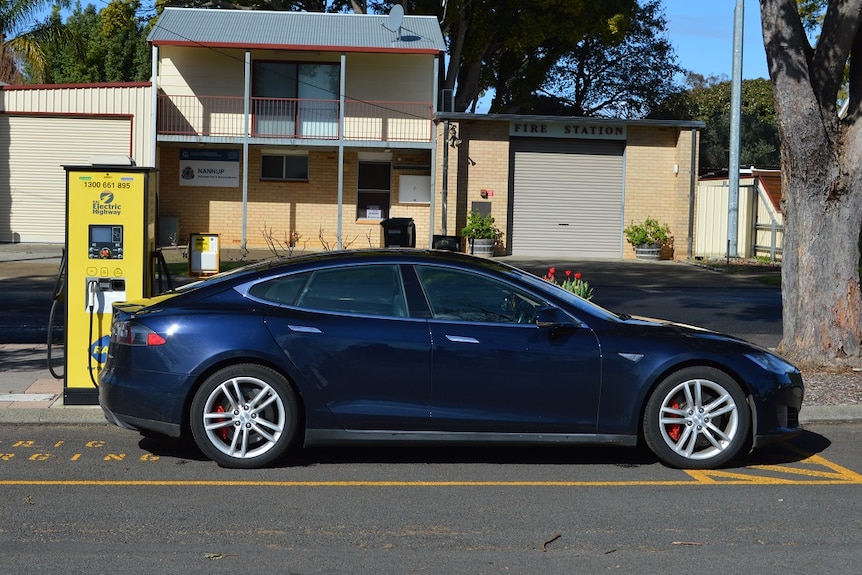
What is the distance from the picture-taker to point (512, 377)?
6723 mm

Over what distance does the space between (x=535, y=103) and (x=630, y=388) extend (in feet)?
139

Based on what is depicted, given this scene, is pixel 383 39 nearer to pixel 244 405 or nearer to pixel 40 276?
pixel 40 276

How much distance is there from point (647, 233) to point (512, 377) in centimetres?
2375

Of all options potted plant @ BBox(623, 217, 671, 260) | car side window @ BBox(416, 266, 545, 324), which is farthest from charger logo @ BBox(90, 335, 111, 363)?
potted plant @ BBox(623, 217, 671, 260)

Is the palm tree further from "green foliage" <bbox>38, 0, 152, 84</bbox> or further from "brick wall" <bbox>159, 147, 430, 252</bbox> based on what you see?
"green foliage" <bbox>38, 0, 152, 84</bbox>

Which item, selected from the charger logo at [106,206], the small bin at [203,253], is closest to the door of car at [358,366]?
the charger logo at [106,206]

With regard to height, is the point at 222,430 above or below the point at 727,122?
below

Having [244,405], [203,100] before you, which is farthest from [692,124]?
[244,405]

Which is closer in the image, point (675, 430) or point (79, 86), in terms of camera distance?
point (675, 430)

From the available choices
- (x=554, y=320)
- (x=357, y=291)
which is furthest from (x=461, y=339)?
(x=357, y=291)

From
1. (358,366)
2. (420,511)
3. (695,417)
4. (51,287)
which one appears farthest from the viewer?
(51,287)

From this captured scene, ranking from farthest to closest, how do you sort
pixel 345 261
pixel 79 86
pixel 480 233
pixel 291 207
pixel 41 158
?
pixel 291 207, pixel 41 158, pixel 79 86, pixel 480 233, pixel 345 261

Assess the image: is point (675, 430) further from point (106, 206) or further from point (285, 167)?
point (285, 167)

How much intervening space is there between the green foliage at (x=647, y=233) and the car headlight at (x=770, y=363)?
22759 millimetres
